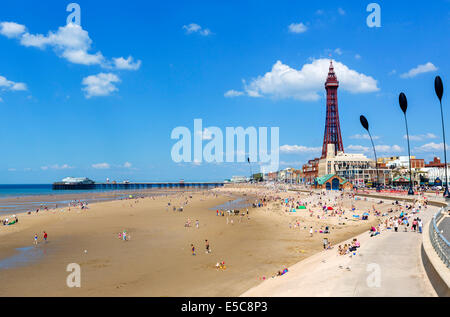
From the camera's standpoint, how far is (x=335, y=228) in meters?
25.6

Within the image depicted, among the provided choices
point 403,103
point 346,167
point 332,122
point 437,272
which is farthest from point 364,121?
point 332,122

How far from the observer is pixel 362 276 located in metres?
10.4

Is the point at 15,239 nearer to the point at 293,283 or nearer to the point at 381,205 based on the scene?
the point at 293,283

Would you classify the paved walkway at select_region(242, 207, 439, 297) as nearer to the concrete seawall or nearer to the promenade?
the promenade

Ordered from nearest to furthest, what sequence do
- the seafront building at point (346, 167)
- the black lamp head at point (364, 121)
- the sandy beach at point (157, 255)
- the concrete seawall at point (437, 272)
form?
the concrete seawall at point (437, 272)
the sandy beach at point (157, 255)
the black lamp head at point (364, 121)
the seafront building at point (346, 167)

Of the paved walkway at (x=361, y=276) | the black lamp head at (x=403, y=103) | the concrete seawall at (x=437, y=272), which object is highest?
the black lamp head at (x=403, y=103)

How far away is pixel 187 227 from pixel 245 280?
15966mm

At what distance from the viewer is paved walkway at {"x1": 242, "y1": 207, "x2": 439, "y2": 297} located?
9.05 meters

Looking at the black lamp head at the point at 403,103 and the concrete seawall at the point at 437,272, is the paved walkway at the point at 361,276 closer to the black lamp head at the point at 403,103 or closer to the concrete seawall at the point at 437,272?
the concrete seawall at the point at 437,272

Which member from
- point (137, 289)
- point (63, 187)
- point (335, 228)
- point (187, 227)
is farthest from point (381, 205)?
point (63, 187)

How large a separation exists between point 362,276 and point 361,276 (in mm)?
32

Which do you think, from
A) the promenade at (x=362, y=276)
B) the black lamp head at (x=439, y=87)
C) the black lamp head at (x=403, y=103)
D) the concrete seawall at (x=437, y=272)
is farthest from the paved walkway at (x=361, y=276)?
the black lamp head at (x=403, y=103)

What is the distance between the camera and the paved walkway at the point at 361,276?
9.05 metres
